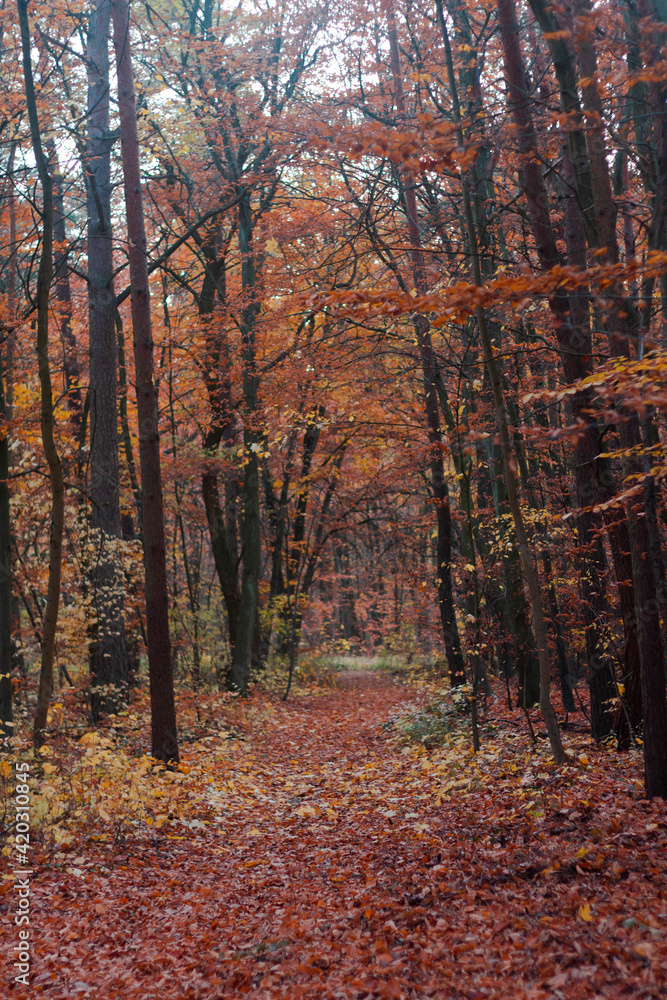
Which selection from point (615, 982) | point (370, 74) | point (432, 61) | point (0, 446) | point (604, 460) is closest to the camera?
point (615, 982)

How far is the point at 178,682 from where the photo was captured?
1489 cm

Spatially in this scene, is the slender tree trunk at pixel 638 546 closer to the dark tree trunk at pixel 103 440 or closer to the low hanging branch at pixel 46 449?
the low hanging branch at pixel 46 449

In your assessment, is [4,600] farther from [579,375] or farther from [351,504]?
[351,504]

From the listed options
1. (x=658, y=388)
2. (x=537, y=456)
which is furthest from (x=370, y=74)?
(x=658, y=388)

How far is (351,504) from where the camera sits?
771 inches

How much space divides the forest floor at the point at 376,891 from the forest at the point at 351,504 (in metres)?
0.03

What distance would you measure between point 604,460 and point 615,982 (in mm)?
5031

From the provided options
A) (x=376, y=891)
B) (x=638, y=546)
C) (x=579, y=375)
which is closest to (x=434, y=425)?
(x=579, y=375)

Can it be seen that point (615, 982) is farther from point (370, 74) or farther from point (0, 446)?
point (370, 74)

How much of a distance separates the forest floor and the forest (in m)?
0.03

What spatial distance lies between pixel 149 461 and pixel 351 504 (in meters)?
10.9

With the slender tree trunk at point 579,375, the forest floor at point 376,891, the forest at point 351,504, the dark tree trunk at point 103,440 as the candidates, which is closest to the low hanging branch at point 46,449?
the forest at point 351,504

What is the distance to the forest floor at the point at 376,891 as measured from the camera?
394 cm

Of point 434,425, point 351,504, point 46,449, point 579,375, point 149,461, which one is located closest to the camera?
point 579,375
